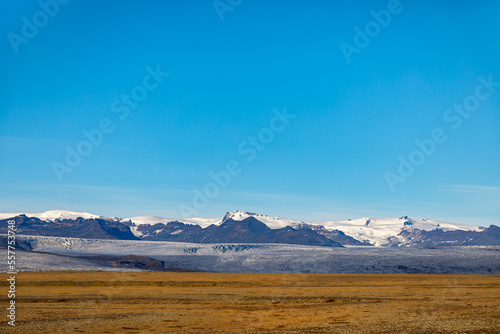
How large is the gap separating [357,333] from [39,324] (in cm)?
1530

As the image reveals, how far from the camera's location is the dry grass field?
2202 centimetres

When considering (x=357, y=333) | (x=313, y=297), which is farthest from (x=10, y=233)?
(x=357, y=333)

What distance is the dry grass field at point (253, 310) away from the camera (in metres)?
22.0

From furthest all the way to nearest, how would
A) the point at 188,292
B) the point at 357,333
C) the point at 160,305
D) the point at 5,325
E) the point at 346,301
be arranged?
the point at 188,292
the point at 346,301
the point at 160,305
the point at 5,325
the point at 357,333

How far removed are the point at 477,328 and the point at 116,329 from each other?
16.5m

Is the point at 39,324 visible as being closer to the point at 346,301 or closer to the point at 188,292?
the point at 188,292

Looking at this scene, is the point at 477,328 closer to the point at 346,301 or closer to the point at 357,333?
the point at 357,333

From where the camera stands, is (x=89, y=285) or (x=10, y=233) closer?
(x=10, y=233)

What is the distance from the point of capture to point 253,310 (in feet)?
91.9

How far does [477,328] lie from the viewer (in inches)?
824

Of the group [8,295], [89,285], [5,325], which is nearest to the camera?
[5,325]

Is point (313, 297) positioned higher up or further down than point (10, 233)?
further down

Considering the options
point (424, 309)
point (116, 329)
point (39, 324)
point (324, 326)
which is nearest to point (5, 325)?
point (39, 324)

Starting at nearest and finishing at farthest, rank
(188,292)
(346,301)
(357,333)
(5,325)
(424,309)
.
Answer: (357,333) < (5,325) < (424,309) < (346,301) < (188,292)
